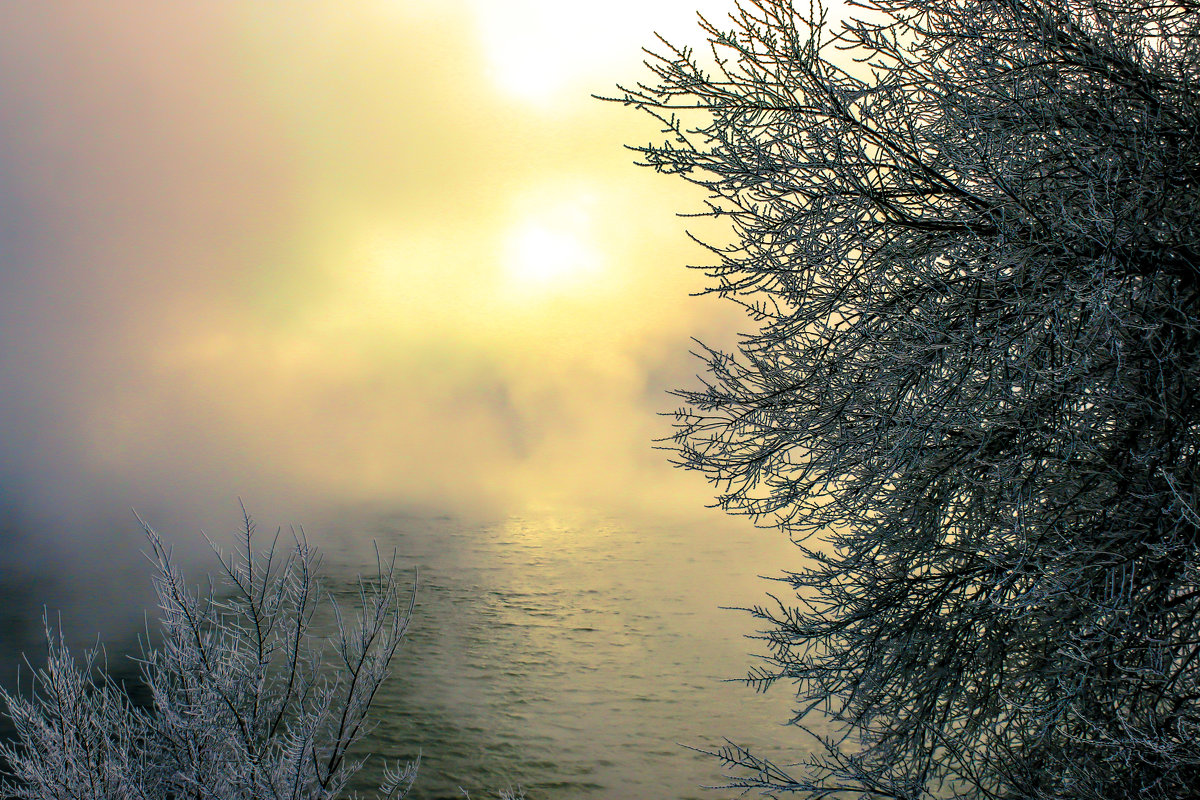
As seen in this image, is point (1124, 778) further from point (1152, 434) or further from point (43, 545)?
point (43, 545)

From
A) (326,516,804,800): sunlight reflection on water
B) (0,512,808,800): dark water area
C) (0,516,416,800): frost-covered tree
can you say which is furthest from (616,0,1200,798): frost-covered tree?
(0,512,808,800): dark water area

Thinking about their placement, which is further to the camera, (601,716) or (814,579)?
(601,716)

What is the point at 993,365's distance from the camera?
14.0 ft

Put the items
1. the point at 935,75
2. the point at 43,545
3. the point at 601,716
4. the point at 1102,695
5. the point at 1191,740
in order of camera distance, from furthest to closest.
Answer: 1. the point at 43,545
2. the point at 601,716
3. the point at 935,75
4. the point at 1102,695
5. the point at 1191,740

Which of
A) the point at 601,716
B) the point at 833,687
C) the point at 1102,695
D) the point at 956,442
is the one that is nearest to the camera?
the point at 1102,695

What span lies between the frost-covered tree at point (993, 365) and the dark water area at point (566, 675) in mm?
5707

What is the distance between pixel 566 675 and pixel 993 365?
3711cm

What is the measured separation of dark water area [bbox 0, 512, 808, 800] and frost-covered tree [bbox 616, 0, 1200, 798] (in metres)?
5.71

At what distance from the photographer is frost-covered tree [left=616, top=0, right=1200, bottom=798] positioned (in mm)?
4105

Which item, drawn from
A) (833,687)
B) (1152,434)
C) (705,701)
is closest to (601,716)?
(705,701)

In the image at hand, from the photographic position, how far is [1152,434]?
4770mm

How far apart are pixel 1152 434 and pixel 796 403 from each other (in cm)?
234

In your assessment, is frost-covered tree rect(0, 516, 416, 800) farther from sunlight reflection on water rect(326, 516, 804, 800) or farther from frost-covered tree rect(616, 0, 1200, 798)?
frost-covered tree rect(616, 0, 1200, 798)

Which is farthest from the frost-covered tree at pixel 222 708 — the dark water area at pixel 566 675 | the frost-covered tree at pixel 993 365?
the frost-covered tree at pixel 993 365
